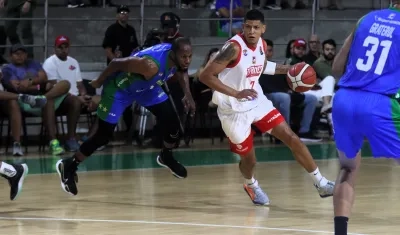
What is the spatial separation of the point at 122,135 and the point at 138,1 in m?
2.49

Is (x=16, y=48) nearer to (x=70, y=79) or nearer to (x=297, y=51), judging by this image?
(x=70, y=79)

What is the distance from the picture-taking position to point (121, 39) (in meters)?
14.5

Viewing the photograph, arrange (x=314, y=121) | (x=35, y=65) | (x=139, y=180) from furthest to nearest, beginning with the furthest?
(x=314, y=121), (x=35, y=65), (x=139, y=180)

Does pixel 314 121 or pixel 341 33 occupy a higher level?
pixel 341 33

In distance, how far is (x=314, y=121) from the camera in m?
15.6

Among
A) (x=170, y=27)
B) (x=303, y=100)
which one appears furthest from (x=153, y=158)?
(x=303, y=100)

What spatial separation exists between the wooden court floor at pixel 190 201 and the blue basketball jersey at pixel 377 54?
1611mm

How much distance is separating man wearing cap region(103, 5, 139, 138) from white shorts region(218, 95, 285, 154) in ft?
18.6

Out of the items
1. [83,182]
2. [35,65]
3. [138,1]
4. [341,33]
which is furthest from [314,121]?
[83,182]

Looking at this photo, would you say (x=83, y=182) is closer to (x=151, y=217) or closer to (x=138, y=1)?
(x=151, y=217)

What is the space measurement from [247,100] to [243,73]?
0.24 metres

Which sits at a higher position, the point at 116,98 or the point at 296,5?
the point at 296,5

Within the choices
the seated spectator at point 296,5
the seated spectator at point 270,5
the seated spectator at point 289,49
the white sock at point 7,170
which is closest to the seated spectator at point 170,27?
the seated spectator at point 289,49

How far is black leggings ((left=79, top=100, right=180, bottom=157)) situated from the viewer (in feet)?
31.9
